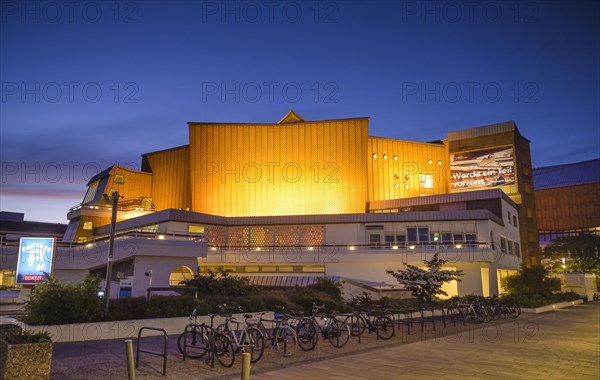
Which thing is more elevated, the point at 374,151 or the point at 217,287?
the point at 374,151

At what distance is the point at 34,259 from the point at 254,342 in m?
10.00

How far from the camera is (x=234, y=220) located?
145 feet

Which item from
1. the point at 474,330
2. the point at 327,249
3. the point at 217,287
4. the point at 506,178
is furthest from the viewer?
the point at 506,178

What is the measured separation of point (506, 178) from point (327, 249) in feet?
98.9

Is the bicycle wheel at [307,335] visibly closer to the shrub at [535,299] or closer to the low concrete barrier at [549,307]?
the shrub at [535,299]

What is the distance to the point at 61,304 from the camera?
525 inches

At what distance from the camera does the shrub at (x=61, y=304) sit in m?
13.1

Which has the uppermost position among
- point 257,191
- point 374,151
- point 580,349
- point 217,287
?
point 374,151

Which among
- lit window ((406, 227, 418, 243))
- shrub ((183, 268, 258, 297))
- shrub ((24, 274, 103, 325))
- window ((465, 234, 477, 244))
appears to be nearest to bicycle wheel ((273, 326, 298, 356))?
A: shrub ((24, 274, 103, 325))

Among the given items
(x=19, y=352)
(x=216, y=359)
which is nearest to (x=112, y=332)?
(x=216, y=359)

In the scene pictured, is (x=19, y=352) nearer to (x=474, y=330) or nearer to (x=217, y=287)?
(x=217, y=287)

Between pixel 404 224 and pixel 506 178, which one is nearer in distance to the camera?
pixel 404 224

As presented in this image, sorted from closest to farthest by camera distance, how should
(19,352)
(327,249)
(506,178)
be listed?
(19,352) → (327,249) → (506,178)

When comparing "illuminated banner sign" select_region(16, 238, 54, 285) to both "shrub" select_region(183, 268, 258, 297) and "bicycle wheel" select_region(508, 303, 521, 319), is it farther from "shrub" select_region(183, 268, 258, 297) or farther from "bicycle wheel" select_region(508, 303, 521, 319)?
"bicycle wheel" select_region(508, 303, 521, 319)
